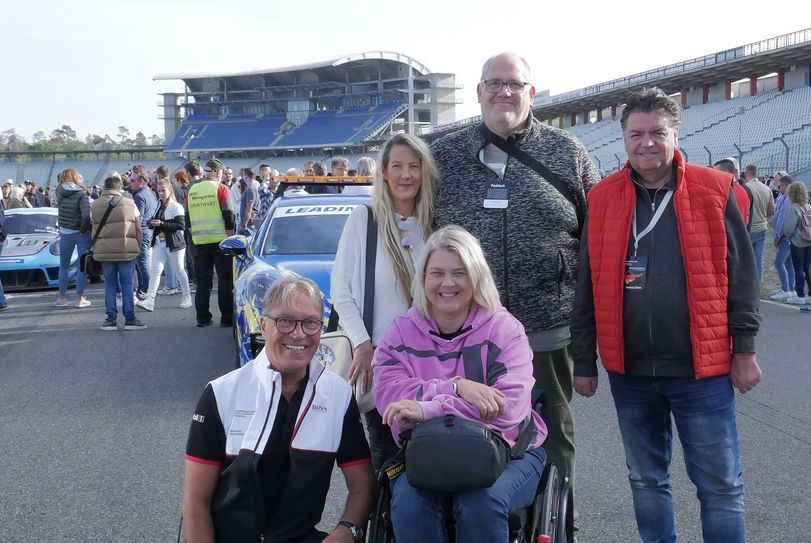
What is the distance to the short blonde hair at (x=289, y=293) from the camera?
8.77ft

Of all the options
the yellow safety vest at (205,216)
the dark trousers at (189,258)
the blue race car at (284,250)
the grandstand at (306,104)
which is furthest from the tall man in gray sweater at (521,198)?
the grandstand at (306,104)

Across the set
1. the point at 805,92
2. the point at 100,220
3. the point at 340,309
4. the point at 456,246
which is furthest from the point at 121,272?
the point at 805,92

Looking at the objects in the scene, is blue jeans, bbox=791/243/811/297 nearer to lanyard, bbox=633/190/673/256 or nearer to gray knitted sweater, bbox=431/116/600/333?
gray knitted sweater, bbox=431/116/600/333

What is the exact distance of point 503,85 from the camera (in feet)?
10.3

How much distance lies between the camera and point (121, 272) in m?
9.30

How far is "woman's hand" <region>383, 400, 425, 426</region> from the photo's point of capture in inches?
101

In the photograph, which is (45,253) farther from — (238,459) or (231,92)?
(231,92)

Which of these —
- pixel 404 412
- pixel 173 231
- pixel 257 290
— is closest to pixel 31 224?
pixel 173 231

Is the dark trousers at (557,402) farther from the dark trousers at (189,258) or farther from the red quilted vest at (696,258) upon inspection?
the dark trousers at (189,258)

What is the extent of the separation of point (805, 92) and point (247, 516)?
42.0 meters

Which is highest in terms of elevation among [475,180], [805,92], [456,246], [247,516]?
[805,92]

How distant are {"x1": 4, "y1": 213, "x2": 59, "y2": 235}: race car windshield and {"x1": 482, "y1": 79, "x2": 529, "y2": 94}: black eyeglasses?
40.9 ft

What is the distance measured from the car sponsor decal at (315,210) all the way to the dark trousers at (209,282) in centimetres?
214

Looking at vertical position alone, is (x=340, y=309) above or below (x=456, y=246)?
below
